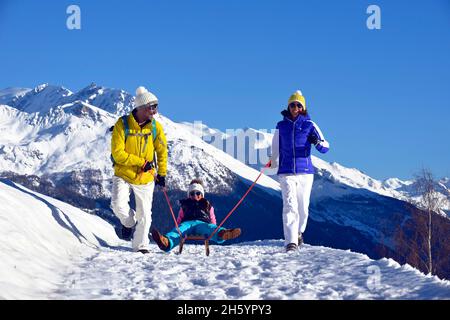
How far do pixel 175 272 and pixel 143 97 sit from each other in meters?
4.52

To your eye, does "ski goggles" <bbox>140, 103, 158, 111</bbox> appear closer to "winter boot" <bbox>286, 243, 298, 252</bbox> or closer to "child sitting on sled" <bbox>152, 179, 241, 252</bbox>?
"child sitting on sled" <bbox>152, 179, 241, 252</bbox>

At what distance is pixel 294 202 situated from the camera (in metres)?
12.5

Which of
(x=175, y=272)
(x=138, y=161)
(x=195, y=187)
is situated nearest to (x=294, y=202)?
(x=195, y=187)

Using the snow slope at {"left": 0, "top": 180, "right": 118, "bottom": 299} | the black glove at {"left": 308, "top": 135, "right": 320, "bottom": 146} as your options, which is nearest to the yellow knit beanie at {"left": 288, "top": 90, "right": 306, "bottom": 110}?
the black glove at {"left": 308, "top": 135, "right": 320, "bottom": 146}

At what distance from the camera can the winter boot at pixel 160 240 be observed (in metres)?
12.2

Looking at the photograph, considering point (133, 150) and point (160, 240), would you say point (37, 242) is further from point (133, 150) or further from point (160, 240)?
point (133, 150)

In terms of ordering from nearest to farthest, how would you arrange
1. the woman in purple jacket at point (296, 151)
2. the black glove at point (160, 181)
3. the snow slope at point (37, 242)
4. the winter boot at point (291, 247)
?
the snow slope at point (37, 242)
the winter boot at point (291, 247)
the woman in purple jacket at point (296, 151)
the black glove at point (160, 181)

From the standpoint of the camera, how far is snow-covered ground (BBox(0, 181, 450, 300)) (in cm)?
757

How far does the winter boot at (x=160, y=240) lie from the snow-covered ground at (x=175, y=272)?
0.22m

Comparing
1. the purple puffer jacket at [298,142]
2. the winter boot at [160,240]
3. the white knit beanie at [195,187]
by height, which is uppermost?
the purple puffer jacket at [298,142]

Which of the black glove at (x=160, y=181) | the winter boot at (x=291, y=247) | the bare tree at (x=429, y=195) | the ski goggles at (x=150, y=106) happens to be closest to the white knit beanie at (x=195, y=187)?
the black glove at (x=160, y=181)

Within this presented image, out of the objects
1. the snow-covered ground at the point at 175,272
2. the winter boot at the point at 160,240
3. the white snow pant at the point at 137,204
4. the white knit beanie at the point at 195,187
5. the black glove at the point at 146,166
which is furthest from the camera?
the white knit beanie at the point at 195,187

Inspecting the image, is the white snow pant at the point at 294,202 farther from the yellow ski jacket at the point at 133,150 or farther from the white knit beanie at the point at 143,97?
the white knit beanie at the point at 143,97

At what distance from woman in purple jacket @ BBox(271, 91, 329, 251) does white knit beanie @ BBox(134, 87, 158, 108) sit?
2.81 meters
